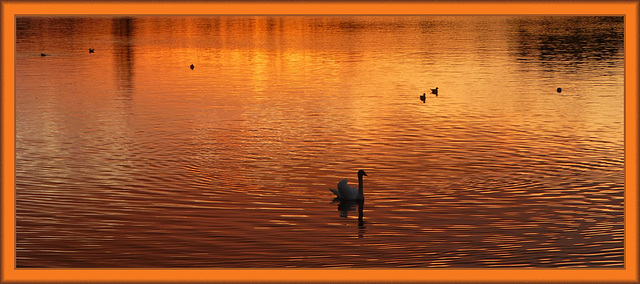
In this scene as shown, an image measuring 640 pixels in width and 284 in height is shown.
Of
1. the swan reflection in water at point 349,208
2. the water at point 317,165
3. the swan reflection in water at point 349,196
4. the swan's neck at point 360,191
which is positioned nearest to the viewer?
the water at point 317,165

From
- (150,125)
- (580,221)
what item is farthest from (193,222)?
(150,125)

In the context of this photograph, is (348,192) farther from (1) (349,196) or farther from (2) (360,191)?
(2) (360,191)

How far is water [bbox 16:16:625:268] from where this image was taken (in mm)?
22359

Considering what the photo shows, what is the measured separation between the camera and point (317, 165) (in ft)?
105

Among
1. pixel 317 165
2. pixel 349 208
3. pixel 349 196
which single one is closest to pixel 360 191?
pixel 349 196

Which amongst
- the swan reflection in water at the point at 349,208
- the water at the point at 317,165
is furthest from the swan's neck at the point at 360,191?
the water at the point at 317,165

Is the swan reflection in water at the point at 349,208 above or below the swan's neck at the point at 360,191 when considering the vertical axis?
below

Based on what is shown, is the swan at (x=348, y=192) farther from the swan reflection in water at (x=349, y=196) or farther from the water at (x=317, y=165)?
the water at (x=317, y=165)

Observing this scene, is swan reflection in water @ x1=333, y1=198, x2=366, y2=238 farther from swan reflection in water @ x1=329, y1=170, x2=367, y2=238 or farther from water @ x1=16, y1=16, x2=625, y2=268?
water @ x1=16, y1=16, x2=625, y2=268

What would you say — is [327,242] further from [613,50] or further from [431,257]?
[613,50]

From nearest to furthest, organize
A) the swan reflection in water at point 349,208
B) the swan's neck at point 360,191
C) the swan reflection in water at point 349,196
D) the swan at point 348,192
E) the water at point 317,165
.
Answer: the water at point 317,165 < the swan reflection in water at point 349,208 < the swan reflection in water at point 349,196 < the swan at point 348,192 < the swan's neck at point 360,191

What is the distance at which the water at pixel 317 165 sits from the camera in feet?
73.4

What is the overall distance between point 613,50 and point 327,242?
62933 millimetres

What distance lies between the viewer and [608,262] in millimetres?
20906
